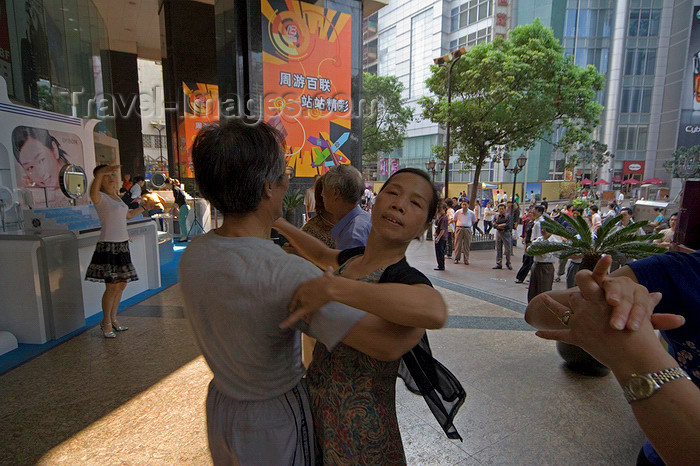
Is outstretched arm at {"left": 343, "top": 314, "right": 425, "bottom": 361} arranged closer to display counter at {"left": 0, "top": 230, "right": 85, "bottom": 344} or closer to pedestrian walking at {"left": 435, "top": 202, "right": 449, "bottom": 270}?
display counter at {"left": 0, "top": 230, "right": 85, "bottom": 344}

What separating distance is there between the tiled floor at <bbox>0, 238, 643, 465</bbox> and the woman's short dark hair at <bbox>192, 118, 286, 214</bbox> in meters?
2.17

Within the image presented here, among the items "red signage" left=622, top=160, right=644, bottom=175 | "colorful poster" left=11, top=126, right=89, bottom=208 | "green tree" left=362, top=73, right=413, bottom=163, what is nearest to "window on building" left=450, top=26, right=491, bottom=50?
"green tree" left=362, top=73, right=413, bottom=163

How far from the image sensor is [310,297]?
2.87 feet

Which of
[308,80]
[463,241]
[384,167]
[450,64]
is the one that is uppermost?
[450,64]

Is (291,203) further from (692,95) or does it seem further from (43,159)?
(692,95)

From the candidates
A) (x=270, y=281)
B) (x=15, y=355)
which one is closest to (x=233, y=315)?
(x=270, y=281)

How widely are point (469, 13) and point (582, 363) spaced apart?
→ 47.9m

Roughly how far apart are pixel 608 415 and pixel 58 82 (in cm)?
1332

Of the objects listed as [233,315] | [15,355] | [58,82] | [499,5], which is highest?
[499,5]

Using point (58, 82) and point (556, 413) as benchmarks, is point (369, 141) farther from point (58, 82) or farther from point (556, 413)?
point (556, 413)

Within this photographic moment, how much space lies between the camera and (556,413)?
3.00 metres

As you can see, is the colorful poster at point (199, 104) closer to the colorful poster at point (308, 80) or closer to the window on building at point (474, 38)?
the colorful poster at point (308, 80)

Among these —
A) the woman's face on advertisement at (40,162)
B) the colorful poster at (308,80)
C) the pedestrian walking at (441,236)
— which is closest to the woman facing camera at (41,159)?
the woman's face on advertisement at (40,162)

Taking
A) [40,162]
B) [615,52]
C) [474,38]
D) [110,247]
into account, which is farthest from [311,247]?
[615,52]
